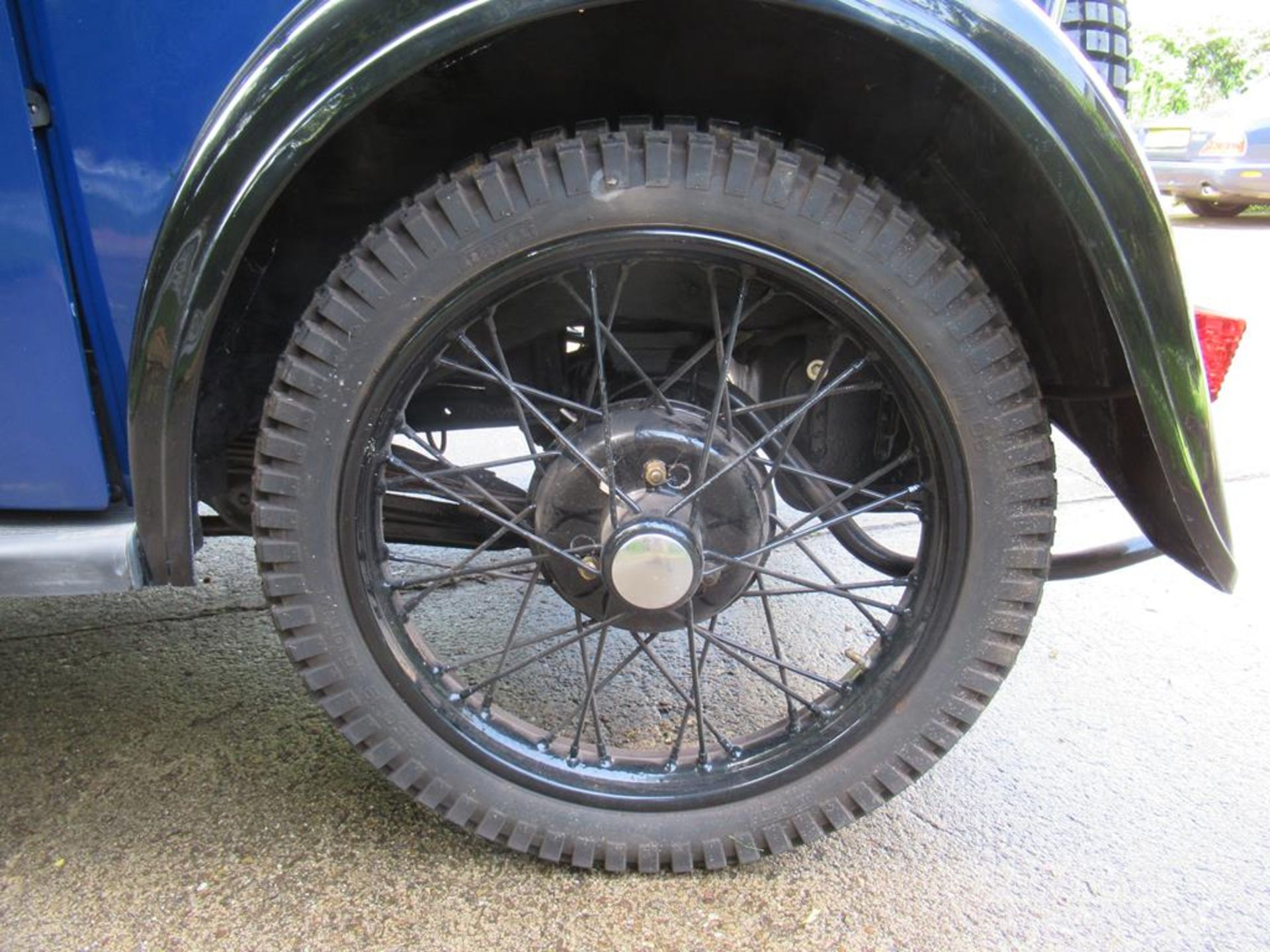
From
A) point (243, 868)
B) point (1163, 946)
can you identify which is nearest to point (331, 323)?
point (243, 868)

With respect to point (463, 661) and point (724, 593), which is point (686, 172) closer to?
point (724, 593)

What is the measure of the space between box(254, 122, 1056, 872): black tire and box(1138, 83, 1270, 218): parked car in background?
9443mm

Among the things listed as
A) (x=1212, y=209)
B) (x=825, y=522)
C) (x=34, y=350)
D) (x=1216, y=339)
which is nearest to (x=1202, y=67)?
(x=1212, y=209)

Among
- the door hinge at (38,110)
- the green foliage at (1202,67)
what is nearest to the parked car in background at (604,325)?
the door hinge at (38,110)

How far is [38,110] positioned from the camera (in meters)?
1.42

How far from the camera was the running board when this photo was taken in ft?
5.12

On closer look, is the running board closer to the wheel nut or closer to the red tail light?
the wheel nut

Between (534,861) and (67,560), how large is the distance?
959mm

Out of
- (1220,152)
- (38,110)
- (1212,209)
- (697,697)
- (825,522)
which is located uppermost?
(1220,152)

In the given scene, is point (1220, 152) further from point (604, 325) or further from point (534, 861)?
point (534, 861)

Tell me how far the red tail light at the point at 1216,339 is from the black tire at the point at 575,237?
0.36 meters

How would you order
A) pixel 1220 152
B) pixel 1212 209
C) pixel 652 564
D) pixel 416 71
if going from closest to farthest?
1. pixel 416 71
2. pixel 652 564
3. pixel 1220 152
4. pixel 1212 209

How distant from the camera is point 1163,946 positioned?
1673 millimetres

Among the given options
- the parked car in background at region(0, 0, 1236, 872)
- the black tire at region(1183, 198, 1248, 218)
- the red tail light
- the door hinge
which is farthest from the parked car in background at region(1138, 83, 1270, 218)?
the door hinge
